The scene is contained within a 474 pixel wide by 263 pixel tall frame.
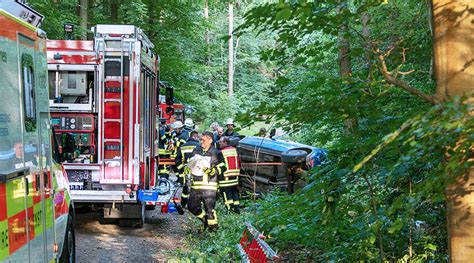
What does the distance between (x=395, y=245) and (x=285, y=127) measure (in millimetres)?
2414

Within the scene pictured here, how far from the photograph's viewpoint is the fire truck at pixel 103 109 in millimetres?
10242

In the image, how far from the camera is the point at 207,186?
10.6 meters

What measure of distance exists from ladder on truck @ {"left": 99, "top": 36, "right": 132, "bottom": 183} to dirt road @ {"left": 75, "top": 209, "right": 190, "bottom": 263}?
1.04 metres

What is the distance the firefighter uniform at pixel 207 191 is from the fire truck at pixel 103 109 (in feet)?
3.07

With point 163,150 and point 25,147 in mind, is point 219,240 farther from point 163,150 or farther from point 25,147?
point 163,150

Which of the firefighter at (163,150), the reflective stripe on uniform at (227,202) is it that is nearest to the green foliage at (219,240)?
the reflective stripe on uniform at (227,202)

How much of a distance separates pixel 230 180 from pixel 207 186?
4.07ft

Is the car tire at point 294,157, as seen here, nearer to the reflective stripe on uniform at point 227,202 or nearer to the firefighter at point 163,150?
the reflective stripe on uniform at point 227,202

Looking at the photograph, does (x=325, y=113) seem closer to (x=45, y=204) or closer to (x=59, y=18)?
(x=45, y=204)

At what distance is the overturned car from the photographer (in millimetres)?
11594

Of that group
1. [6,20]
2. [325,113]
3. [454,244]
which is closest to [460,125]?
[454,244]

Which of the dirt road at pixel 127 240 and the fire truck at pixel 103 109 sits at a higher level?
the fire truck at pixel 103 109

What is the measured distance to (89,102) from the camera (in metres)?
10.4

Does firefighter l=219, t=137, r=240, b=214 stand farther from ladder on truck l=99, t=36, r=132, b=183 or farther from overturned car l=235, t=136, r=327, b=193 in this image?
ladder on truck l=99, t=36, r=132, b=183
